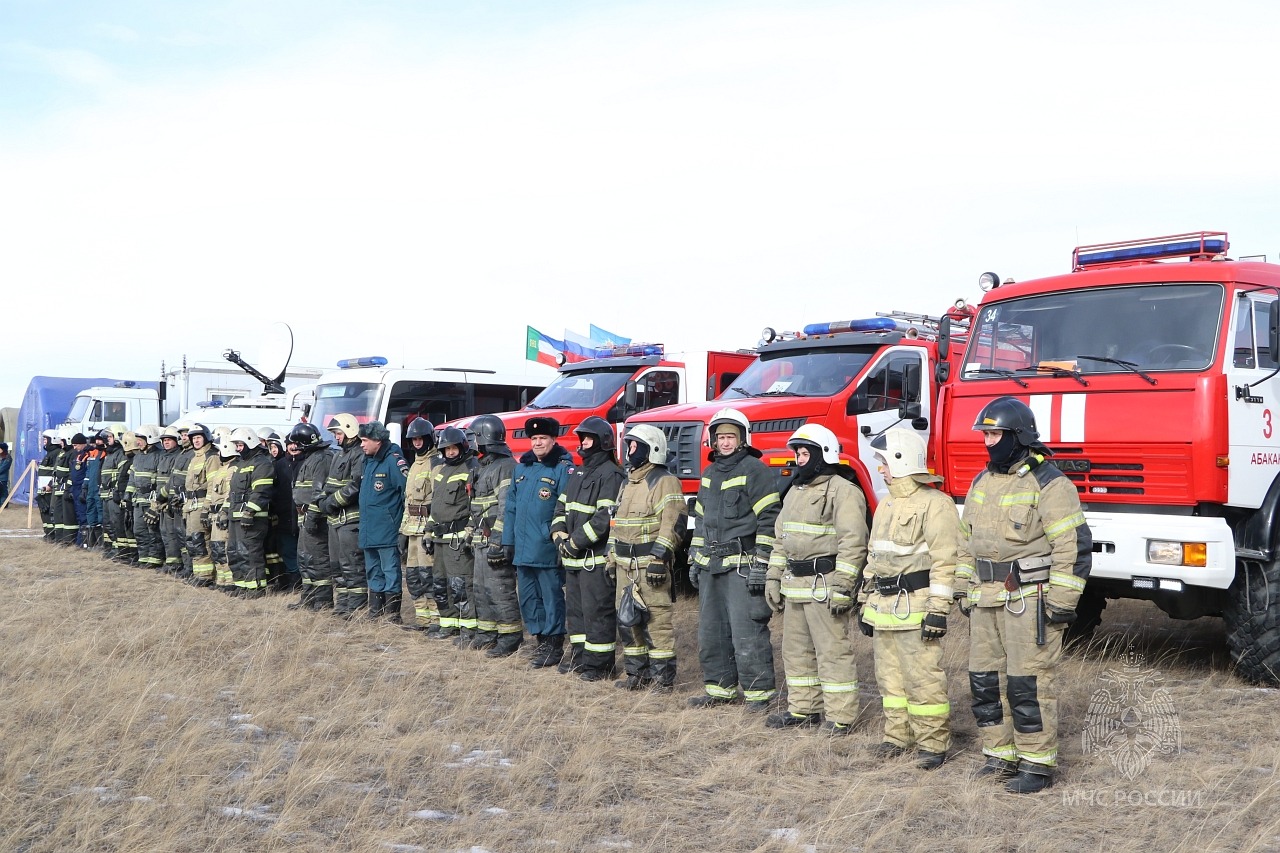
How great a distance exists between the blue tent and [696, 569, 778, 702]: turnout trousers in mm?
23255

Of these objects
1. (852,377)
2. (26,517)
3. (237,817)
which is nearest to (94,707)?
(237,817)

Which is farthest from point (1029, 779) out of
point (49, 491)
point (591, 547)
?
point (49, 491)

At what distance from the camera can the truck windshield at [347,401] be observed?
54.5 ft

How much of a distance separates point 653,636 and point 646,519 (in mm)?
844

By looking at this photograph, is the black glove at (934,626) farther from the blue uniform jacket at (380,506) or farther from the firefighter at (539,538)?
the blue uniform jacket at (380,506)

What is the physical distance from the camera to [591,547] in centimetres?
815

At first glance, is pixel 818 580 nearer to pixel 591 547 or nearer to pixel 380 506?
pixel 591 547

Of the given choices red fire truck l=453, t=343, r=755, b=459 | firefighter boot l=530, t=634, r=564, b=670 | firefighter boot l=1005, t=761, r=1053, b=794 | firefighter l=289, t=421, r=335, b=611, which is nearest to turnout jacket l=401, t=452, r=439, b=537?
firefighter l=289, t=421, r=335, b=611

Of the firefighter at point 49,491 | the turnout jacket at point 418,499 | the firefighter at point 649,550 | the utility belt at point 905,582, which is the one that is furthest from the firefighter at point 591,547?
the firefighter at point 49,491

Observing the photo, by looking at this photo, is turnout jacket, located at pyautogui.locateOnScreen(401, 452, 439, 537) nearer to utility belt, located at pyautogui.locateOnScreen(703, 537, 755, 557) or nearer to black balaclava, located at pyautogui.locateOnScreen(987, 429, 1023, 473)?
utility belt, located at pyautogui.locateOnScreen(703, 537, 755, 557)

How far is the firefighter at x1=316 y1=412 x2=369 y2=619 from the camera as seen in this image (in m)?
11.0

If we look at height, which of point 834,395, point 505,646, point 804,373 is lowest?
point 505,646

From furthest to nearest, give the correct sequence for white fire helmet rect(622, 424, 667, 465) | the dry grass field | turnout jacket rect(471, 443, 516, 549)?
turnout jacket rect(471, 443, 516, 549)
white fire helmet rect(622, 424, 667, 465)
the dry grass field

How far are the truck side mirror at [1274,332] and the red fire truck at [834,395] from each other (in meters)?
3.24
